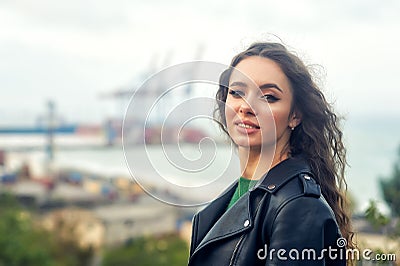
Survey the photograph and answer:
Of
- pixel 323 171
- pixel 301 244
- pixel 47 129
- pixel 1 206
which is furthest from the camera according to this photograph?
pixel 47 129

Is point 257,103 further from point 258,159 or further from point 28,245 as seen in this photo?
point 28,245

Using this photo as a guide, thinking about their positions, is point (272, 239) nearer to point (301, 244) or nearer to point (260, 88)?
point (301, 244)

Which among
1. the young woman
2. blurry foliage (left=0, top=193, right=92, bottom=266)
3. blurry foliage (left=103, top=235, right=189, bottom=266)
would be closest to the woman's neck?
the young woman

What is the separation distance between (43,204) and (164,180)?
25.1 meters

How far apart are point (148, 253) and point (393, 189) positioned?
1538 centimetres

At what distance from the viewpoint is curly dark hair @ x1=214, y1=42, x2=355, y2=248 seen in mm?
773

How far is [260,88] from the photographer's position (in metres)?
0.75

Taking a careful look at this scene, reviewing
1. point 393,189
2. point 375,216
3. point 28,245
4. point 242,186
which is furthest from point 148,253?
point 242,186

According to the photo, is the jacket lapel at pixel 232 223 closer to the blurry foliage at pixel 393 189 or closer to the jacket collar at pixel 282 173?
the jacket collar at pixel 282 173

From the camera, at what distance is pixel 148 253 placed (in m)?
16.5

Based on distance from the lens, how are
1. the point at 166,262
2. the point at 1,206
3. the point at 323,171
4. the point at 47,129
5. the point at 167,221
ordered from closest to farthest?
the point at 323,171 → the point at 166,262 → the point at 1,206 → the point at 167,221 → the point at 47,129

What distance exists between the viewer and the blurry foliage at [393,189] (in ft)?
5.09

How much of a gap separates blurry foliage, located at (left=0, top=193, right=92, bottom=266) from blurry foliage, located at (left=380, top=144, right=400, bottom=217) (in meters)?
9.64

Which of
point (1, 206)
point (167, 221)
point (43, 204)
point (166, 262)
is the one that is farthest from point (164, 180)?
point (43, 204)
